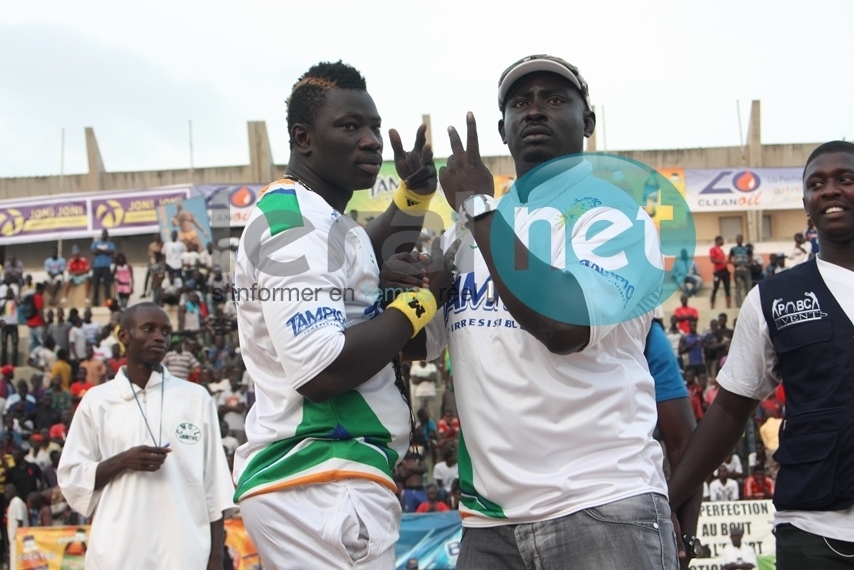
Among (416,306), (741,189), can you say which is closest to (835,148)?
(416,306)

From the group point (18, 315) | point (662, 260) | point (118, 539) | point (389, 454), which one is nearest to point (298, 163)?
point (389, 454)

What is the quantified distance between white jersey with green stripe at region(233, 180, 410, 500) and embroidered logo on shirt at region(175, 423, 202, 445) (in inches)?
Result: 93.1

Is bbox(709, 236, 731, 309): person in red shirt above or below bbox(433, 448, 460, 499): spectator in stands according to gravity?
above

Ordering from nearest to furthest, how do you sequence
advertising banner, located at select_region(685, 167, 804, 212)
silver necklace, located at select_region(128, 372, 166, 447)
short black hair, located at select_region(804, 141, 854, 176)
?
short black hair, located at select_region(804, 141, 854, 176) → silver necklace, located at select_region(128, 372, 166, 447) → advertising banner, located at select_region(685, 167, 804, 212)

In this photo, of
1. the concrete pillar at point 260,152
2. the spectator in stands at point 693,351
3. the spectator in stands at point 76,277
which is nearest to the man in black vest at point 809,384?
the spectator in stands at point 693,351

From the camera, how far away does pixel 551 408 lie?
2811mm

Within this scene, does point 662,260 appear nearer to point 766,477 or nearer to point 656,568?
point 656,568

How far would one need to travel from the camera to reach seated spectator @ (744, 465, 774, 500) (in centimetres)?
1213

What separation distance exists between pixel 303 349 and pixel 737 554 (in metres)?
8.82

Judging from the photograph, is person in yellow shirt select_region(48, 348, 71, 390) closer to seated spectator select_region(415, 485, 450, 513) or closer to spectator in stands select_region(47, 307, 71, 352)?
spectator in stands select_region(47, 307, 71, 352)

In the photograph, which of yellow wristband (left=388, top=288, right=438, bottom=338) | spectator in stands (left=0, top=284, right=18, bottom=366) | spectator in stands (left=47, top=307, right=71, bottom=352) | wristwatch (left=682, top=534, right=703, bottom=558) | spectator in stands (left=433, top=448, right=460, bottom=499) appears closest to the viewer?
yellow wristband (left=388, top=288, right=438, bottom=338)

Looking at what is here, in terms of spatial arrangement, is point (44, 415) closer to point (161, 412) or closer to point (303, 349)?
point (161, 412)

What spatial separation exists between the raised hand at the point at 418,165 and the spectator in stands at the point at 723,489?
9.66 meters

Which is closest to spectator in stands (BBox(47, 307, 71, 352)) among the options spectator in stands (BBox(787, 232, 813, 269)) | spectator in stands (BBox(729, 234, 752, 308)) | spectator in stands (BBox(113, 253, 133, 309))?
spectator in stands (BBox(113, 253, 133, 309))
